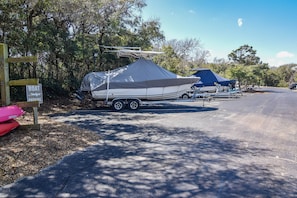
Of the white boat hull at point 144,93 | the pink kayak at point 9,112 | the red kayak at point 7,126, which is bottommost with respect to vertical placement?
the red kayak at point 7,126

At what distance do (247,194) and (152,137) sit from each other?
3.30 m

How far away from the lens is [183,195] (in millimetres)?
3270

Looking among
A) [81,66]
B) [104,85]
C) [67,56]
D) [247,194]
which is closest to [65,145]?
[247,194]

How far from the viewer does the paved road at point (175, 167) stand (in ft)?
11.1

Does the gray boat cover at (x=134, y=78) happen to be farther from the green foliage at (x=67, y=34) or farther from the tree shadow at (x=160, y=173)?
the tree shadow at (x=160, y=173)

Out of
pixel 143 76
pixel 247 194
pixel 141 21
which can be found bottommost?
pixel 247 194

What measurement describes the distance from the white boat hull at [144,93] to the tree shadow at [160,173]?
18.4 feet

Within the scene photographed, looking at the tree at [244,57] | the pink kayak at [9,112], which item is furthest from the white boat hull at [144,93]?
the tree at [244,57]

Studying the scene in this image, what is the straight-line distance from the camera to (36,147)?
16.5ft

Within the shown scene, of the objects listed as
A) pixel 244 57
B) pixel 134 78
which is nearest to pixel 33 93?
pixel 134 78

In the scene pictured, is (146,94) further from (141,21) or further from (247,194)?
(247,194)

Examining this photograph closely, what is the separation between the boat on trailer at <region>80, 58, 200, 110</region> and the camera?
452 inches

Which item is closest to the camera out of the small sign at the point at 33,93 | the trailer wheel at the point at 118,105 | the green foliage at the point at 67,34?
the small sign at the point at 33,93

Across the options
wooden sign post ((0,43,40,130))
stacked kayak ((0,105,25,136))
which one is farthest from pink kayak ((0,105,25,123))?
wooden sign post ((0,43,40,130))
